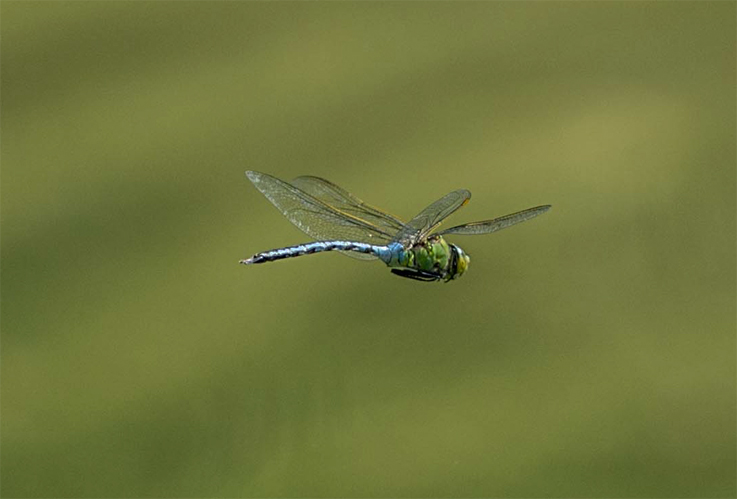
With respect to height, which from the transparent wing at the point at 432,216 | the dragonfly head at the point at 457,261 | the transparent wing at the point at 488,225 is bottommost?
the dragonfly head at the point at 457,261

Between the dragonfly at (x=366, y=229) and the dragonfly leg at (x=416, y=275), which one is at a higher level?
the dragonfly at (x=366, y=229)

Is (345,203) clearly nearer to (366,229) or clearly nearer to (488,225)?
(366,229)

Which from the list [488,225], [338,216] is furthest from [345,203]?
[488,225]

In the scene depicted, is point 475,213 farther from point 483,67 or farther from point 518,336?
point 483,67

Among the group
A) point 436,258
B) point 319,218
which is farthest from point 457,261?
point 319,218
